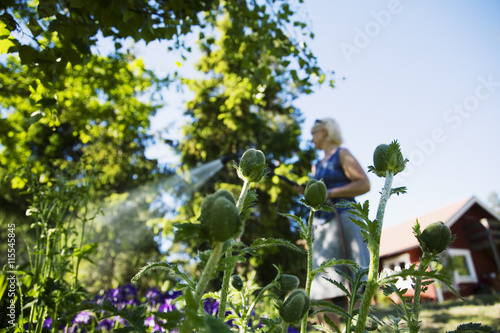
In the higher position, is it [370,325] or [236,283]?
[236,283]

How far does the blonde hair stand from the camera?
3.64 metres

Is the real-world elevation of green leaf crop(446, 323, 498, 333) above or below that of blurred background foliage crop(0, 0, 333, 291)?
below

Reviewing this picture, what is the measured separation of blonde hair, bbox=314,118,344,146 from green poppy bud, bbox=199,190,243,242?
3.28m

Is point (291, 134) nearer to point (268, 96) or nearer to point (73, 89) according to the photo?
point (268, 96)

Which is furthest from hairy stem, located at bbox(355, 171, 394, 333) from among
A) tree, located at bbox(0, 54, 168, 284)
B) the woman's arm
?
the woman's arm

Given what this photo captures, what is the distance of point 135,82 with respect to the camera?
674 cm

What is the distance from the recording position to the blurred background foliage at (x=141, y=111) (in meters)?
1.91

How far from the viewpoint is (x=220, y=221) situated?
0.50m

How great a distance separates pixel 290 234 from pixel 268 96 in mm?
4644

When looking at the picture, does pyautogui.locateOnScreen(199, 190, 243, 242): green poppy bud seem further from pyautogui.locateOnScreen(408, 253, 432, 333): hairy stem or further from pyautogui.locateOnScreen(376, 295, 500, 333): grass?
pyautogui.locateOnScreen(376, 295, 500, 333): grass

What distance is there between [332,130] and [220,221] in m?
3.33

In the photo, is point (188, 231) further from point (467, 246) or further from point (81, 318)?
point (467, 246)

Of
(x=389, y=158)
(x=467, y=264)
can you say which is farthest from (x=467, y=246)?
(x=389, y=158)

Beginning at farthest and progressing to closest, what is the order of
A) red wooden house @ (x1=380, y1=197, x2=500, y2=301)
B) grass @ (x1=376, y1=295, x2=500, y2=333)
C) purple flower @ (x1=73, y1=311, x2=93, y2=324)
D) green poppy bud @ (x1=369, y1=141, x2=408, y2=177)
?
red wooden house @ (x1=380, y1=197, x2=500, y2=301) < grass @ (x1=376, y1=295, x2=500, y2=333) < purple flower @ (x1=73, y1=311, x2=93, y2=324) < green poppy bud @ (x1=369, y1=141, x2=408, y2=177)
